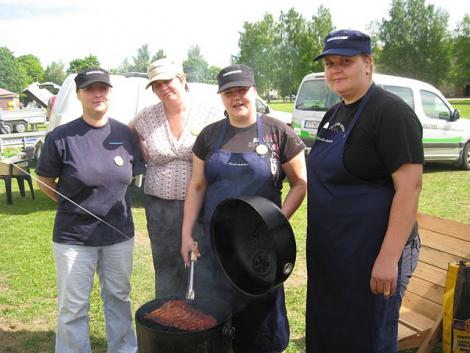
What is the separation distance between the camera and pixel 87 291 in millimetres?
2555

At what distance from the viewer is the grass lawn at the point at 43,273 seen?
3.34 m

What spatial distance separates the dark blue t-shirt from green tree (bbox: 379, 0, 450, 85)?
4731 cm

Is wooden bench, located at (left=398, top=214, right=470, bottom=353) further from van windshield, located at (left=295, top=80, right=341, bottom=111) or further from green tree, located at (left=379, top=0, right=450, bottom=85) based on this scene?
green tree, located at (left=379, top=0, right=450, bottom=85)

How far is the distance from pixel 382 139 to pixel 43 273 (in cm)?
397

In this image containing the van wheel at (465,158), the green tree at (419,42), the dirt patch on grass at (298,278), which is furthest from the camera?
the green tree at (419,42)

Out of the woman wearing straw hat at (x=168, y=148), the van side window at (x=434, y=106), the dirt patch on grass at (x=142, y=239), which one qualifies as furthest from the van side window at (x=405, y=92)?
the woman wearing straw hat at (x=168, y=148)

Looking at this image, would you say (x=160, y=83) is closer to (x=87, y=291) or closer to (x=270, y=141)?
(x=270, y=141)

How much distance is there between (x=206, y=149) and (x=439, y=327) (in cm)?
180

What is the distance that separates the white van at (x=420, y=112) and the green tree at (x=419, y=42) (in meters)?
39.3

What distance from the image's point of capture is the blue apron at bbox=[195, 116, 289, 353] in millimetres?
2297

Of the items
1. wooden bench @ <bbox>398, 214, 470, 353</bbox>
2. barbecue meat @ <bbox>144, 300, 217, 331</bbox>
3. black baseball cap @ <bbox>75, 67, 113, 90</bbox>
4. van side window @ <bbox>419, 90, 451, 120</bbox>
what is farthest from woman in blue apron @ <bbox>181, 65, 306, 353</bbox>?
van side window @ <bbox>419, 90, 451, 120</bbox>

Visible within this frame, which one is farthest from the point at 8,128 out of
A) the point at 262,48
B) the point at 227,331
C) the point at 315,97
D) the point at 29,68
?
the point at 262,48

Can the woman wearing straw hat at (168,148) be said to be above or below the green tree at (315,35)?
below

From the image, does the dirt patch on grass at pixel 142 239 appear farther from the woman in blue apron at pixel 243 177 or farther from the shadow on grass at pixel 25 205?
the woman in blue apron at pixel 243 177
